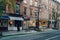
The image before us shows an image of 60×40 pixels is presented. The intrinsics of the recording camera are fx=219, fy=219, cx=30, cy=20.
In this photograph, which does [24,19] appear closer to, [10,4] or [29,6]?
[29,6]

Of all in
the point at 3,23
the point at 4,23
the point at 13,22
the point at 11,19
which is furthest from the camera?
the point at 13,22

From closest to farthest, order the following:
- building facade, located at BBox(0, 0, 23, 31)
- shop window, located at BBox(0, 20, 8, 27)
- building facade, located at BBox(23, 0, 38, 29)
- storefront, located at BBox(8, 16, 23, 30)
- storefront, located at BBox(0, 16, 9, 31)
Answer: storefront, located at BBox(0, 16, 9, 31) < building facade, located at BBox(0, 0, 23, 31) < shop window, located at BBox(0, 20, 8, 27) < storefront, located at BBox(8, 16, 23, 30) < building facade, located at BBox(23, 0, 38, 29)

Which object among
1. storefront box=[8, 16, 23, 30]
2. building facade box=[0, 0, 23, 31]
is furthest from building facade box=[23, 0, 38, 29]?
storefront box=[8, 16, 23, 30]

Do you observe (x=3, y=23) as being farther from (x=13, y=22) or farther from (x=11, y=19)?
(x=13, y=22)

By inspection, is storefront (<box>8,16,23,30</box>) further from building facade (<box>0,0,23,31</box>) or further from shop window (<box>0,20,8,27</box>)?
shop window (<box>0,20,8,27</box>)

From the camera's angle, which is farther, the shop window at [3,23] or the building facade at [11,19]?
the shop window at [3,23]

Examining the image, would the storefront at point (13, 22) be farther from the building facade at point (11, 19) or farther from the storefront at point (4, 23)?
the storefront at point (4, 23)

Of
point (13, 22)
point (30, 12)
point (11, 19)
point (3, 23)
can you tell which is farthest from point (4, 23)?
point (30, 12)

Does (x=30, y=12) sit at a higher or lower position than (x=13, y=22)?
higher

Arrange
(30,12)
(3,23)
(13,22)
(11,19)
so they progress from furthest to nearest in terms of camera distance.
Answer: (30,12), (13,22), (11,19), (3,23)

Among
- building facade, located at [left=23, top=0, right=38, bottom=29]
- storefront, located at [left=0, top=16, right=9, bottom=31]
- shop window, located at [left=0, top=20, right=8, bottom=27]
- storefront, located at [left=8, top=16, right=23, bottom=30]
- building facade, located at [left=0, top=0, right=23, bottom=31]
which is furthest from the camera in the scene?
building facade, located at [left=23, top=0, right=38, bottom=29]

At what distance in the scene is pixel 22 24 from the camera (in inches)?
2020

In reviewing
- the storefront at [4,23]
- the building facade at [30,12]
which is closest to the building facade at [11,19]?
the storefront at [4,23]

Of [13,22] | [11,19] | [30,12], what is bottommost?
[13,22]
